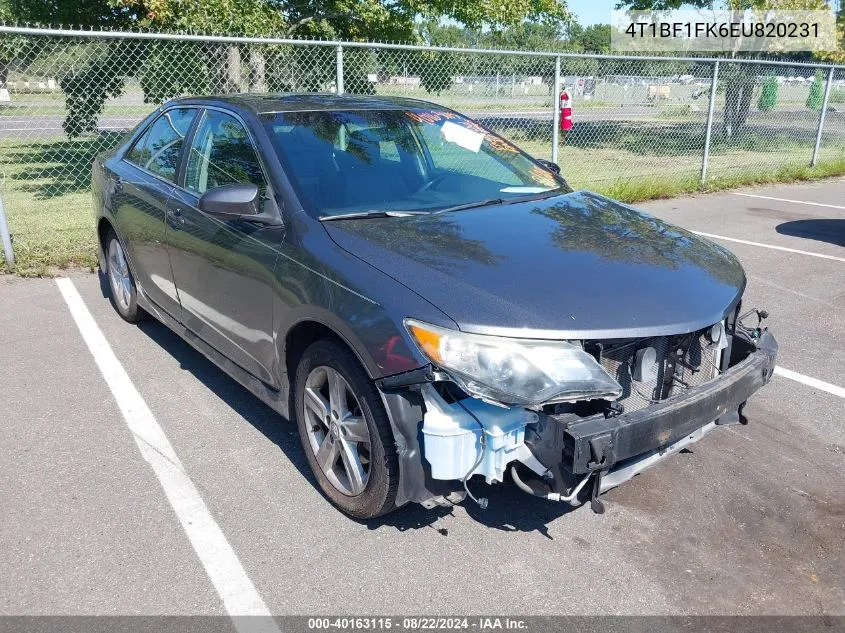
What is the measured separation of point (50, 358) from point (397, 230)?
2973 mm

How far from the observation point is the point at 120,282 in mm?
5418

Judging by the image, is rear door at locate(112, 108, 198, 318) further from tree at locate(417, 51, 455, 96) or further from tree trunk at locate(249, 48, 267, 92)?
tree at locate(417, 51, 455, 96)

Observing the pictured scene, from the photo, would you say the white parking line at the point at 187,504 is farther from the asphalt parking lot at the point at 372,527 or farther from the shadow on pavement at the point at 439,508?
the shadow on pavement at the point at 439,508

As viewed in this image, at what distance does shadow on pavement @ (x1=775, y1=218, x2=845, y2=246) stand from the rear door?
7239 mm

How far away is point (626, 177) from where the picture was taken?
1157 centimetres

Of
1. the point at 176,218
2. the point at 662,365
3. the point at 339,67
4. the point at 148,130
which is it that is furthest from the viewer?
the point at 339,67

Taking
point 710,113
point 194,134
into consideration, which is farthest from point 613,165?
point 194,134

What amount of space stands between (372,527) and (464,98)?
1045 cm

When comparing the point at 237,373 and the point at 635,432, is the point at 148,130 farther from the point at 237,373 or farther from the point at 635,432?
the point at 635,432

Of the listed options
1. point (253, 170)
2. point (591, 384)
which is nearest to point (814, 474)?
point (591, 384)

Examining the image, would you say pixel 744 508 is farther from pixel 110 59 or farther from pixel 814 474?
pixel 110 59

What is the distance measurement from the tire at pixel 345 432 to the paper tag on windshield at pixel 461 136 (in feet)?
5.99

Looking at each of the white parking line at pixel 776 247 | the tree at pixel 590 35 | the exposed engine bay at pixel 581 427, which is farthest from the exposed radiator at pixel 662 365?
the tree at pixel 590 35

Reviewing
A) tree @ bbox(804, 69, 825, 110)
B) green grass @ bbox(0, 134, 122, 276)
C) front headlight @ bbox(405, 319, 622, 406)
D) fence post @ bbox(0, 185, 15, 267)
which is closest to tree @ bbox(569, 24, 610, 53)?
tree @ bbox(804, 69, 825, 110)
